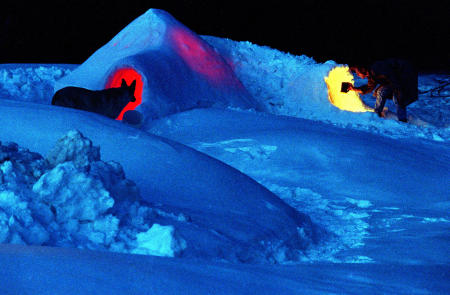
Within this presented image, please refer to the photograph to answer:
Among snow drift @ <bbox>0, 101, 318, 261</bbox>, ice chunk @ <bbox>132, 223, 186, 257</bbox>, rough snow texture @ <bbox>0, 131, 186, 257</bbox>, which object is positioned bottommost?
snow drift @ <bbox>0, 101, 318, 261</bbox>

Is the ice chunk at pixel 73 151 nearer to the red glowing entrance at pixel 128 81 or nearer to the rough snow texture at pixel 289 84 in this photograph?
the red glowing entrance at pixel 128 81

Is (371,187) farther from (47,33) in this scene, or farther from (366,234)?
(47,33)

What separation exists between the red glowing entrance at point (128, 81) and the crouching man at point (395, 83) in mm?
4824

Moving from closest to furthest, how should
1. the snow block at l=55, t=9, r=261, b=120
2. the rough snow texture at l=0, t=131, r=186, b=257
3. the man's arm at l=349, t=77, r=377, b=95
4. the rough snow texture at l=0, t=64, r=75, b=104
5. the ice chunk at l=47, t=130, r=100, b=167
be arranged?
the rough snow texture at l=0, t=131, r=186, b=257 → the ice chunk at l=47, t=130, r=100, b=167 → the snow block at l=55, t=9, r=261, b=120 → the rough snow texture at l=0, t=64, r=75, b=104 → the man's arm at l=349, t=77, r=377, b=95

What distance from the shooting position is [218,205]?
14.8 ft

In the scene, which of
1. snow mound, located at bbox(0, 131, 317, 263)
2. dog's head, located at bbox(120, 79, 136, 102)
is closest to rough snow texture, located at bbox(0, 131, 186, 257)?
snow mound, located at bbox(0, 131, 317, 263)

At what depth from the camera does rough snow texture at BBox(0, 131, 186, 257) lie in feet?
9.71

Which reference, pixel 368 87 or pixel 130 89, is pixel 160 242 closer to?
pixel 130 89

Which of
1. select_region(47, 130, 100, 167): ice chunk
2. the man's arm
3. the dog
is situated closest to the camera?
select_region(47, 130, 100, 167): ice chunk

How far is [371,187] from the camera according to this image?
21.6 feet

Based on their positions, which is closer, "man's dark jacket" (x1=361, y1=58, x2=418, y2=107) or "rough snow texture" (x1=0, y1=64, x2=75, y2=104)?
"rough snow texture" (x1=0, y1=64, x2=75, y2=104)

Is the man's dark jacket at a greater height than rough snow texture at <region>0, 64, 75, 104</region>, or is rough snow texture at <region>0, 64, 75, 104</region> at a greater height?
the man's dark jacket

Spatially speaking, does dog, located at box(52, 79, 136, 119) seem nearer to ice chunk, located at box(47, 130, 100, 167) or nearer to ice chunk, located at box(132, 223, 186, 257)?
ice chunk, located at box(47, 130, 100, 167)

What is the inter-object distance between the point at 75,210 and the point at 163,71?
7.20m
